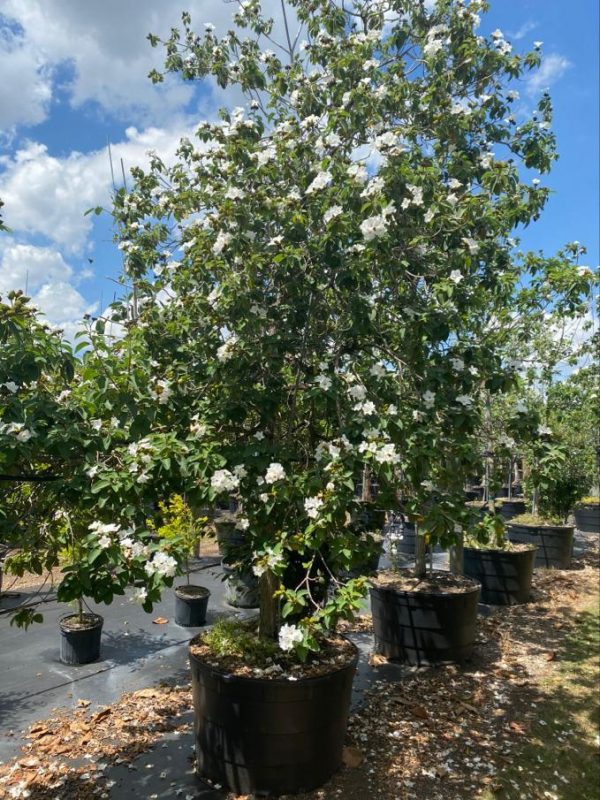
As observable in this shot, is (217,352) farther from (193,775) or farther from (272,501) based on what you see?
(193,775)

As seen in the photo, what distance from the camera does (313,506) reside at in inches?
93.7

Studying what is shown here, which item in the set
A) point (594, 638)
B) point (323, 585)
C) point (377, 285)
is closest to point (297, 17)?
point (377, 285)

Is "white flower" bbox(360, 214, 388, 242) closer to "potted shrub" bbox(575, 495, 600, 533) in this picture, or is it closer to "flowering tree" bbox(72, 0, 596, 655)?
"flowering tree" bbox(72, 0, 596, 655)

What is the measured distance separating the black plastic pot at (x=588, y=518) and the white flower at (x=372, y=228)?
1299cm

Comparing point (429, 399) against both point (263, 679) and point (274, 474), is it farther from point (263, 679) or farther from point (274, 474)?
point (263, 679)

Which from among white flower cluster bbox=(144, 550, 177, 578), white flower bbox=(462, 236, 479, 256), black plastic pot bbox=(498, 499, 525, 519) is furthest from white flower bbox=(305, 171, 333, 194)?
black plastic pot bbox=(498, 499, 525, 519)

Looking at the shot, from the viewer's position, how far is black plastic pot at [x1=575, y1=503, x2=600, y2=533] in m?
13.6

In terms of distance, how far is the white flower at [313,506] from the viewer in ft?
7.76

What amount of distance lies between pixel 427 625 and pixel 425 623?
0.02 metres

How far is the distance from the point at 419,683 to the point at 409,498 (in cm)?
235

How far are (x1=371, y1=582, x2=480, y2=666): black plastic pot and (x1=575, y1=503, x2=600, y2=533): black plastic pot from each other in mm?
10246

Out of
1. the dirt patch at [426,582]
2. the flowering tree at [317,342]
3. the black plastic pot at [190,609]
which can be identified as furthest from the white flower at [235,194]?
the black plastic pot at [190,609]

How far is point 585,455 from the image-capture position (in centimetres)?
944

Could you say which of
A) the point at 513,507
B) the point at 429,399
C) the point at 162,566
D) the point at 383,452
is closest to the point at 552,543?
the point at 513,507
